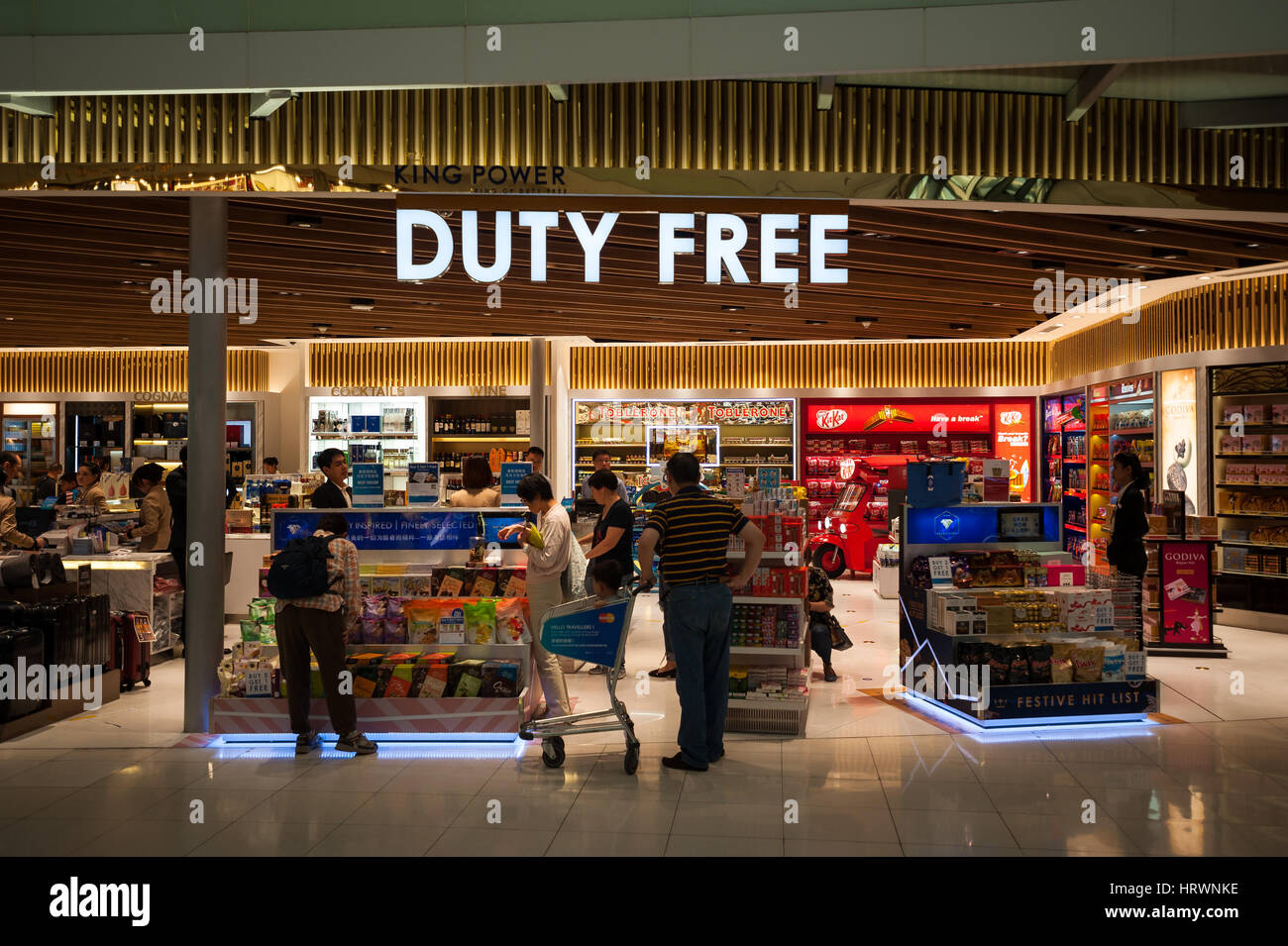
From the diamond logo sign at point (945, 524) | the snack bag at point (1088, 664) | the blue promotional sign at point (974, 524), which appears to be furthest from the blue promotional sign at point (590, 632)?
the snack bag at point (1088, 664)

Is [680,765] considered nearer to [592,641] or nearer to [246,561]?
[592,641]

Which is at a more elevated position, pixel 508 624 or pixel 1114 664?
pixel 508 624

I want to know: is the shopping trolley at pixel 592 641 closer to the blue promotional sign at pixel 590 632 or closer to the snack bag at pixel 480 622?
the blue promotional sign at pixel 590 632

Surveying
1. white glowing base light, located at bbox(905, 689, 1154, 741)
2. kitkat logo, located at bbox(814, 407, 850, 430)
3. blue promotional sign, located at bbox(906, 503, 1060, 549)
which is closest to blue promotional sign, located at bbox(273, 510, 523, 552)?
blue promotional sign, located at bbox(906, 503, 1060, 549)

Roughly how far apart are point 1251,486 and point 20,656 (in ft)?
35.7

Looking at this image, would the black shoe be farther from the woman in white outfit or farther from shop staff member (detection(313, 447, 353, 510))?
shop staff member (detection(313, 447, 353, 510))

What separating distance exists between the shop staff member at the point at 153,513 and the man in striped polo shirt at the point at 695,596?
223 inches

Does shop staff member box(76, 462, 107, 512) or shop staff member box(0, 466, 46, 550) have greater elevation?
shop staff member box(76, 462, 107, 512)

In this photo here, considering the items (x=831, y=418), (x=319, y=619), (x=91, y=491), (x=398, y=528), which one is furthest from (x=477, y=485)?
(x=831, y=418)

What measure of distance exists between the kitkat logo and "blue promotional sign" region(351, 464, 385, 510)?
32.4 ft

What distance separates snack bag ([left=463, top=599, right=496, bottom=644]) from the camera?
6.13m

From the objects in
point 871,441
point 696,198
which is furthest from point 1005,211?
point 871,441

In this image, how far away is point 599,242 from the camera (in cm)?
657

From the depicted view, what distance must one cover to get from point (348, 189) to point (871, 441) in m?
11.1
